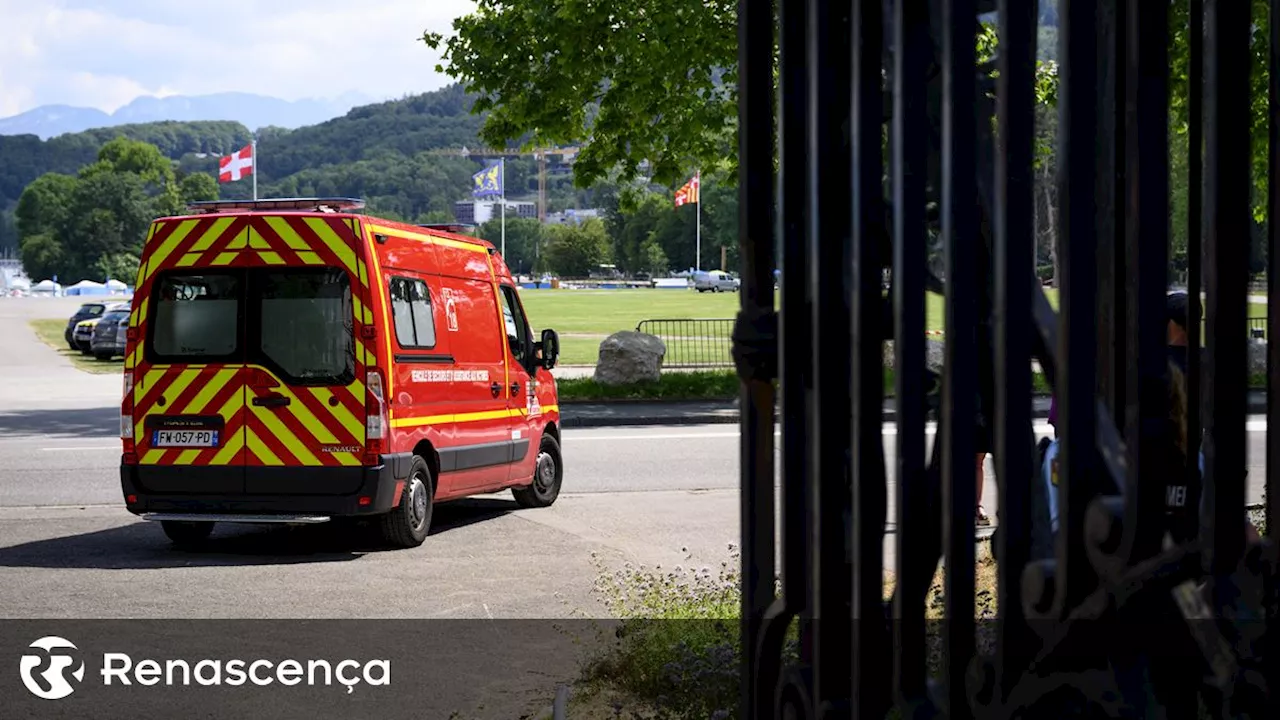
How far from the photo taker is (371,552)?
11.1 metres

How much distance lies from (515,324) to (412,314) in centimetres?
194

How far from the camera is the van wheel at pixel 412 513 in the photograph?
11.1 m

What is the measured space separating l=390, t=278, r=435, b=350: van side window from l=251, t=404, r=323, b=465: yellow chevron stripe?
0.91 metres

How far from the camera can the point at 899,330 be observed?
2.04 m

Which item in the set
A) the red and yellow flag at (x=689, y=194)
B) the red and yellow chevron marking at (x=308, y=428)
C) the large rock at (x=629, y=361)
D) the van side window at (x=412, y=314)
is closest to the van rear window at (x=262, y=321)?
→ the red and yellow chevron marking at (x=308, y=428)

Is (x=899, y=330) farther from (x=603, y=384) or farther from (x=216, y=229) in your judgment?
(x=603, y=384)

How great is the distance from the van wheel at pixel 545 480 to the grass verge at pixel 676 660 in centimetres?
589

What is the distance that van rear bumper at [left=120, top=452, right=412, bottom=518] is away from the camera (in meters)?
10.6

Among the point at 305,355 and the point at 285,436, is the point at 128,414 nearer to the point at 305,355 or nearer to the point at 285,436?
the point at 285,436

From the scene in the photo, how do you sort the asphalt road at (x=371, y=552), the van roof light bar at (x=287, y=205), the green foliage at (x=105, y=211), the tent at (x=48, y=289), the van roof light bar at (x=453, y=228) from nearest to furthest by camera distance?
the asphalt road at (x=371, y=552) < the van roof light bar at (x=287, y=205) < the van roof light bar at (x=453, y=228) < the tent at (x=48, y=289) < the green foliage at (x=105, y=211)

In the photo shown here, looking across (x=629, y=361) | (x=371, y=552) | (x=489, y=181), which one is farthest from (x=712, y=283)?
(x=371, y=552)
